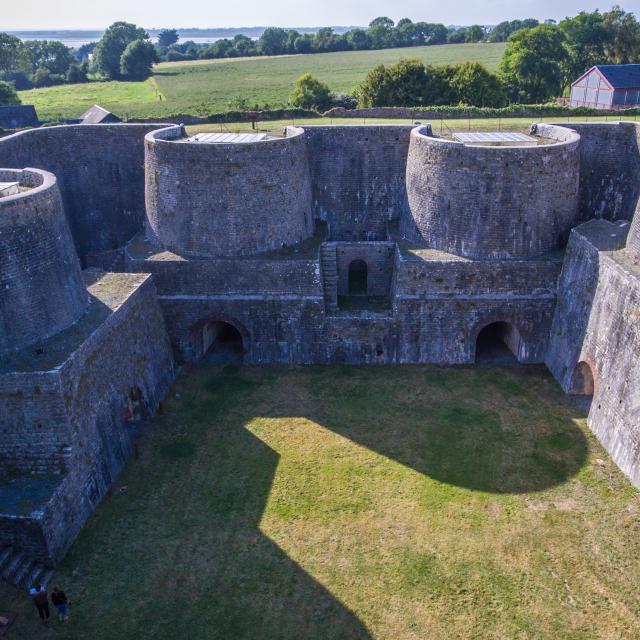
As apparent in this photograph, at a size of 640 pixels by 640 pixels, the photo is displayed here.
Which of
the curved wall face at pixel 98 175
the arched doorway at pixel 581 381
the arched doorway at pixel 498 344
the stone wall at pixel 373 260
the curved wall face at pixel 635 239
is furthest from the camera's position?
the curved wall face at pixel 98 175

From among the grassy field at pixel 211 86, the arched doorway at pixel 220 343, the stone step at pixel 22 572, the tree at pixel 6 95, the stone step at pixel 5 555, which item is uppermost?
the tree at pixel 6 95

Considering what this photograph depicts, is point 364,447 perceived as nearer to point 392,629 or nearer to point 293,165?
point 392,629

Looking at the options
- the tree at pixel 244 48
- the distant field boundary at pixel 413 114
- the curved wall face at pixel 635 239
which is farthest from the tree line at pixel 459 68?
the curved wall face at pixel 635 239

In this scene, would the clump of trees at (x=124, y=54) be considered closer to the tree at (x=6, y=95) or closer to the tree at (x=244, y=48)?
the tree at (x=244, y=48)

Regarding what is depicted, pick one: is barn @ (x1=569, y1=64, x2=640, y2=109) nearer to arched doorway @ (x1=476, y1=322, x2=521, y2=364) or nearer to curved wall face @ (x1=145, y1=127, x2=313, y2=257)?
arched doorway @ (x1=476, y1=322, x2=521, y2=364)

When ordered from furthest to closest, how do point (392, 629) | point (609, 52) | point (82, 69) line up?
point (82, 69), point (609, 52), point (392, 629)

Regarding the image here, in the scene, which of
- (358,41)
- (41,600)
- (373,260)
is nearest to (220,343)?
(373,260)

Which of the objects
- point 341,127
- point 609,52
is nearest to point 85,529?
point 341,127
